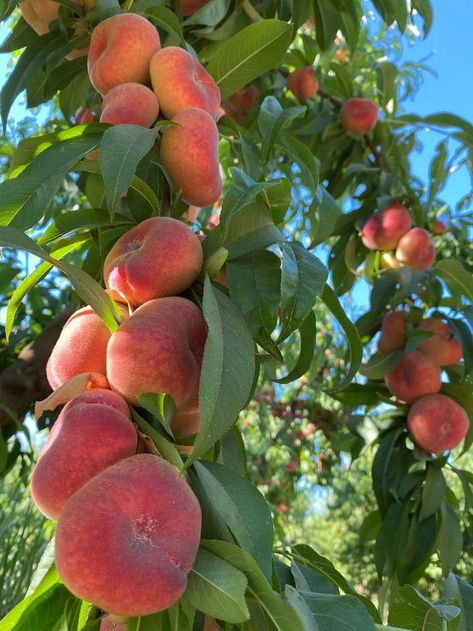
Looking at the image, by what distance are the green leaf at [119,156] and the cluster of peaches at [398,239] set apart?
90 centimetres

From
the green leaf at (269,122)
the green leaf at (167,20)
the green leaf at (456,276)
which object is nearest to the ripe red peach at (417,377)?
the green leaf at (456,276)

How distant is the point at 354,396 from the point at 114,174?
0.89 metres

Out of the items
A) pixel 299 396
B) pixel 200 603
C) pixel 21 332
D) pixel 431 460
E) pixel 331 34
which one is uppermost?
pixel 200 603

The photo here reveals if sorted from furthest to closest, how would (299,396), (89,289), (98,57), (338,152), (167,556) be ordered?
(299,396) → (338,152) → (98,57) → (89,289) → (167,556)

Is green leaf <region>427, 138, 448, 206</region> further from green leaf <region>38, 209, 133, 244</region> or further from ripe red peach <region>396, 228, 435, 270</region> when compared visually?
green leaf <region>38, 209, 133, 244</region>

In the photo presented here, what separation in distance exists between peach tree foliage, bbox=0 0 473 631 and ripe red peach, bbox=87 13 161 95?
5 centimetres

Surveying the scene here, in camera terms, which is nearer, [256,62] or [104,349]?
[104,349]

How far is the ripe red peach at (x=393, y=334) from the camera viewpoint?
129 centimetres

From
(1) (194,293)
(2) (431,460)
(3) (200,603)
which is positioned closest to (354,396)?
(2) (431,460)

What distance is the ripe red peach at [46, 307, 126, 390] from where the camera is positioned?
0.54 meters

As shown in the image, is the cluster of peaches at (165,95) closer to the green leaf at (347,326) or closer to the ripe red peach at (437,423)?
the green leaf at (347,326)

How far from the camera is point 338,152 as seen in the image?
1614mm

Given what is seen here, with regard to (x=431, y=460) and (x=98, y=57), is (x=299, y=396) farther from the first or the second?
(x=98, y=57)

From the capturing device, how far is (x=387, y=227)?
4.64 feet
